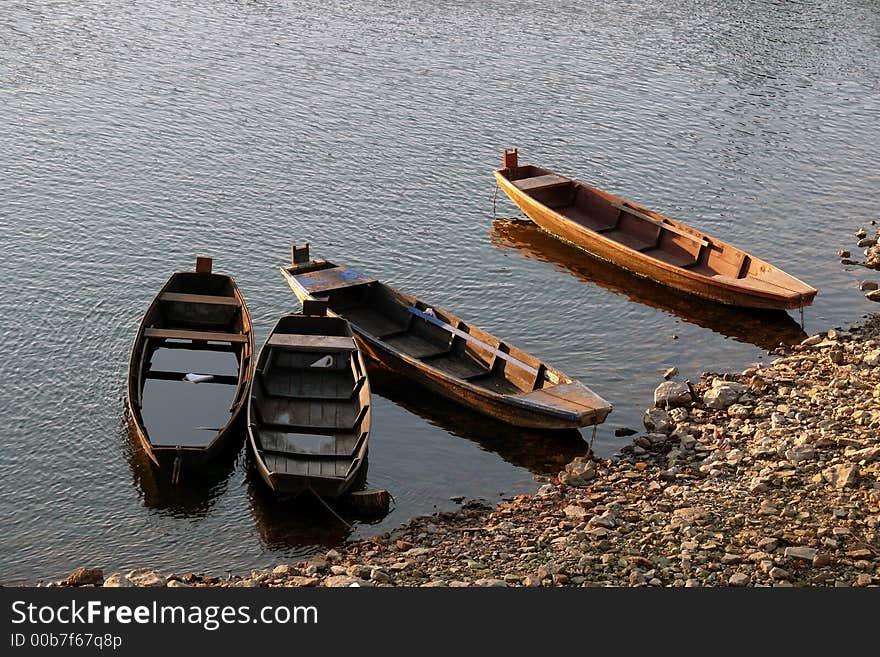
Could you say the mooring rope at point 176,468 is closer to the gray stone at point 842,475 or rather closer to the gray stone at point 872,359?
the gray stone at point 842,475

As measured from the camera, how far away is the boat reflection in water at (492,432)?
82.5 ft

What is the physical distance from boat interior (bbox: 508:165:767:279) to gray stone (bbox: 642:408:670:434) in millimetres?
8688

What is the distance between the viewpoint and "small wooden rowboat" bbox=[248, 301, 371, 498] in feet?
74.2

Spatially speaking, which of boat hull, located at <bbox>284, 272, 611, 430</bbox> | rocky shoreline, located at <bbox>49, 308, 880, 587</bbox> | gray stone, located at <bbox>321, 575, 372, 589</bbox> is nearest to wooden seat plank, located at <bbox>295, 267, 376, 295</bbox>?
boat hull, located at <bbox>284, 272, 611, 430</bbox>

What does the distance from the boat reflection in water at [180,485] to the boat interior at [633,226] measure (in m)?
16.6

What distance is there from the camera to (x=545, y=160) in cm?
4397

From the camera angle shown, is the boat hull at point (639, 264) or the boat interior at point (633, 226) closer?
the boat hull at point (639, 264)

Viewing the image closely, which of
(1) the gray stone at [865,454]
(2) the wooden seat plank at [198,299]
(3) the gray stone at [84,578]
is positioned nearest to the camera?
Answer: (3) the gray stone at [84,578]

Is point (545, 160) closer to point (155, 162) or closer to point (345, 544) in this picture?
point (155, 162)

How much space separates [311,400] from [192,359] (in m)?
→ 4.30

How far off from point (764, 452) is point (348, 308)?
1209 centimetres

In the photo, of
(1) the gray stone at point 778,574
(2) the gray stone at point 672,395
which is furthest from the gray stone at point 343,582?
(2) the gray stone at point 672,395

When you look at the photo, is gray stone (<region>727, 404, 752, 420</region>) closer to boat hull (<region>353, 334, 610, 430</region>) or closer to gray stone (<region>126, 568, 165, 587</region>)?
boat hull (<region>353, 334, 610, 430</region>)

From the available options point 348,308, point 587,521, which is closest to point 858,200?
point 348,308
